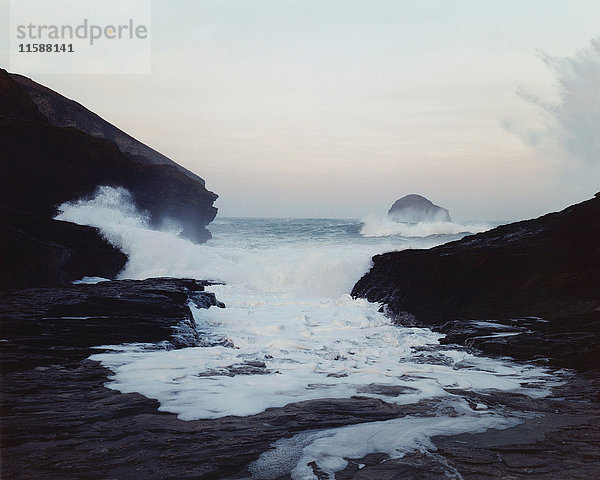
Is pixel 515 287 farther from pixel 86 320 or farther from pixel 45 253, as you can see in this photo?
pixel 45 253

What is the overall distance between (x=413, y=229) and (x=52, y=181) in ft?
102

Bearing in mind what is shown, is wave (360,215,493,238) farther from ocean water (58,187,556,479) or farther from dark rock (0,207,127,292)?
dark rock (0,207,127,292)

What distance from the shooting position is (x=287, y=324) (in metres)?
9.12

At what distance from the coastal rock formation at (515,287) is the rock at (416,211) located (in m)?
84.2

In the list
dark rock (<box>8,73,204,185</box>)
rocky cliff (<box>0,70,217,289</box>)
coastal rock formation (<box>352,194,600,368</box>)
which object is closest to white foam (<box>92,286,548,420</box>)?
coastal rock formation (<box>352,194,600,368</box>)

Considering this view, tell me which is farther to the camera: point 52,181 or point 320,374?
point 52,181

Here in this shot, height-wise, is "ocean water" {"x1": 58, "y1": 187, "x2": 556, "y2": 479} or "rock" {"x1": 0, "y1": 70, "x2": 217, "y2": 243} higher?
"rock" {"x1": 0, "y1": 70, "x2": 217, "y2": 243}

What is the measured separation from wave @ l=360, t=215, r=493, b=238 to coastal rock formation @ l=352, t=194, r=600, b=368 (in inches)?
1203

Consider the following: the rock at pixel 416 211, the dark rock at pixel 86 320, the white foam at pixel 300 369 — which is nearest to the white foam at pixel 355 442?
the white foam at pixel 300 369

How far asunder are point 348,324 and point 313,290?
5780 mm

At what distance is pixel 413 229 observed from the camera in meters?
43.3

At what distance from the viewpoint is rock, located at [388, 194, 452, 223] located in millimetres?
95512

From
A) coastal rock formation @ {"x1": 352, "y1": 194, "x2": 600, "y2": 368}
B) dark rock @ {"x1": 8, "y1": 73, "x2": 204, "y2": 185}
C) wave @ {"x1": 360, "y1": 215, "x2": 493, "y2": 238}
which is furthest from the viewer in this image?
wave @ {"x1": 360, "y1": 215, "x2": 493, "y2": 238}

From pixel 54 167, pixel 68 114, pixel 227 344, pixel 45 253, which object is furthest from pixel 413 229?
pixel 227 344
